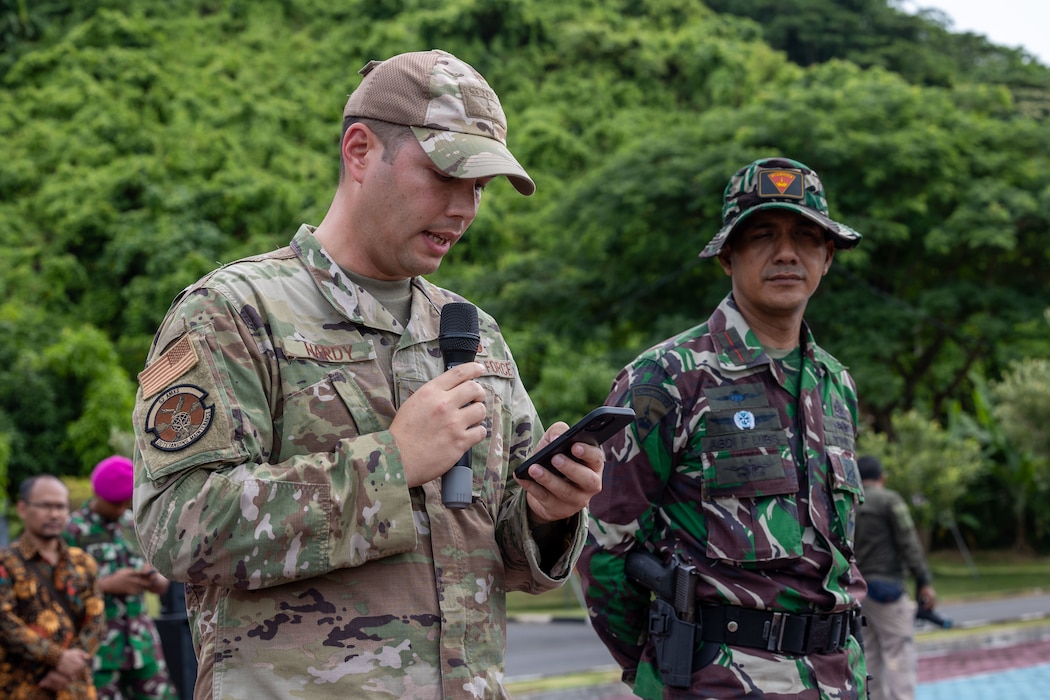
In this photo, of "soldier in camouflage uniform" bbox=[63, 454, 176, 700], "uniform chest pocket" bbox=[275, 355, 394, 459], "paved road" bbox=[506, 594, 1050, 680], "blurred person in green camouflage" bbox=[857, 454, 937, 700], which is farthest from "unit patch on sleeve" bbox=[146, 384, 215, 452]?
"paved road" bbox=[506, 594, 1050, 680]

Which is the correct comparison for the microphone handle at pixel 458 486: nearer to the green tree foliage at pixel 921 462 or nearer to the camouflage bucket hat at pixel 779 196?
the camouflage bucket hat at pixel 779 196

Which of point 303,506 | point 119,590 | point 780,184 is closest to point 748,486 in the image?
point 780,184

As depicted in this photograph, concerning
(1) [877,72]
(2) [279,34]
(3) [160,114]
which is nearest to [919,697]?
(1) [877,72]

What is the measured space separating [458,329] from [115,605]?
5.79m

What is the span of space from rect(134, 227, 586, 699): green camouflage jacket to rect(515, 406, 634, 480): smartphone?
0.15m

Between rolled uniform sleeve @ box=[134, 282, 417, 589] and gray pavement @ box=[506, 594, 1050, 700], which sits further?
gray pavement @ box=[506, 594, 1050, 700]

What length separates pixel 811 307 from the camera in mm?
23312

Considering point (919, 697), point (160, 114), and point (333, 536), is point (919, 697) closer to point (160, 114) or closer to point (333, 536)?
point (333, 536)

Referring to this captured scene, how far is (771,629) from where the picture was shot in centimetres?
330

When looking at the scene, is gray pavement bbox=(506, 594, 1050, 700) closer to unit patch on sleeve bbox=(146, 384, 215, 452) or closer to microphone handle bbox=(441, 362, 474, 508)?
microphone handle bbox=(441, 362, 474, 508)

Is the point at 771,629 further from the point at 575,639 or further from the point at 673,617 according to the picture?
the point at 575,639

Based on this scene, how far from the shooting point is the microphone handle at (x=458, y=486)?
2041 millimetres

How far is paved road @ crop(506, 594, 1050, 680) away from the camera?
12305 mm

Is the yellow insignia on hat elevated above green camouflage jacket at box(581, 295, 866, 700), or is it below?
above
